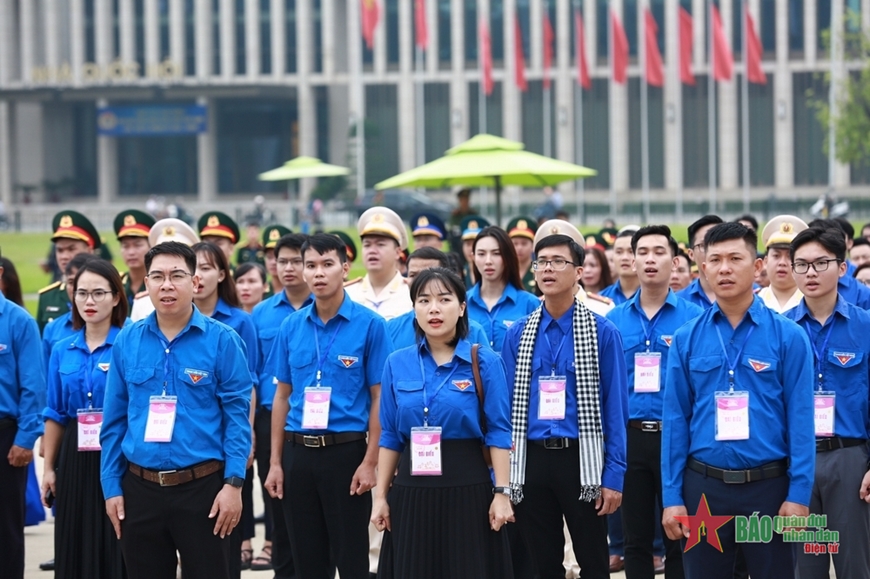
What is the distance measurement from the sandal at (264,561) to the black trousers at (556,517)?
2783 millimetres

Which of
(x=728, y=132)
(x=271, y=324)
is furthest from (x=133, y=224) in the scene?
(x=728, y=132)

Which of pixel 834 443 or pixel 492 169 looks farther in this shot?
pixel 492 169

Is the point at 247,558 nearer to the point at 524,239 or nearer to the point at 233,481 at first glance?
the point at 233,481

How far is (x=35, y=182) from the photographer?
6169 cm

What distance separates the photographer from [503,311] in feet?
24.6

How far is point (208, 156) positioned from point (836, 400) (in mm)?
55930

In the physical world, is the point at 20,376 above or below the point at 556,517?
above

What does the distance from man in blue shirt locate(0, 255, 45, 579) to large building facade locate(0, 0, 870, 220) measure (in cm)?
4589

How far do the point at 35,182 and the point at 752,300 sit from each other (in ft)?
199

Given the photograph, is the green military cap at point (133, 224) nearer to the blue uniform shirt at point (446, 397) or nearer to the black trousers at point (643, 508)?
the blue uniform shirt at point (446, 397)

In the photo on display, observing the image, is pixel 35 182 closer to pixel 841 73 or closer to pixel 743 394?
pixel 841 73

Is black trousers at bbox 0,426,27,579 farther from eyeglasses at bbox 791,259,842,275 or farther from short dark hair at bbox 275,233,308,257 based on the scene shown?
eyeglasses at bbox 791,259,842,275

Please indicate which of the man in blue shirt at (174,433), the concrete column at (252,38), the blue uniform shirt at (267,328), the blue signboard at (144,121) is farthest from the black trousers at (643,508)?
the concrete column at (252,38)

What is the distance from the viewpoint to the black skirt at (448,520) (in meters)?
5.40
